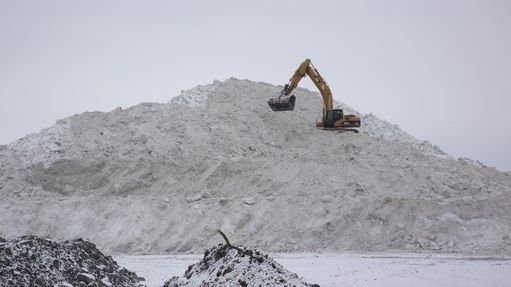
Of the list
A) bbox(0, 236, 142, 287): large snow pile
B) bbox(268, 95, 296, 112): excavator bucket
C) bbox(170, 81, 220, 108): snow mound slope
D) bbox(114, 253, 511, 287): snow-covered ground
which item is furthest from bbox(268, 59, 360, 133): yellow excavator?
bbox(0, 236, 142, 287): large snow pile

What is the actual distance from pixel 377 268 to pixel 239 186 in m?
8.81

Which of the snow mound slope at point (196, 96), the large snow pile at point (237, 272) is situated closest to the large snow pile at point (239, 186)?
the snow mound slope at point (196, 96)

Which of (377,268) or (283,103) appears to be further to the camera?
(283,103)

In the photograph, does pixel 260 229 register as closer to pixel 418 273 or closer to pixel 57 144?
pixel 418 273

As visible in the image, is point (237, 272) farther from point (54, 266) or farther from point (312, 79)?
point (312, 79)

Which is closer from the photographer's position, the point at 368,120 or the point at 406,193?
the point at 406,193

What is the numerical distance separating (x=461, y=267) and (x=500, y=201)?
18.6 feet

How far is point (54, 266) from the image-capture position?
42.9 ft

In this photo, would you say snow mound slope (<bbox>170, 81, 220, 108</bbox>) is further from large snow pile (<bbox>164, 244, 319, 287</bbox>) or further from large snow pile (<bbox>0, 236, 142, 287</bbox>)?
large snow pile (<bbox>164, 244, 319, 287</bbox>)

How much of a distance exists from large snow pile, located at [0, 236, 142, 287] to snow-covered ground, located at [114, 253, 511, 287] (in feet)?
4.45

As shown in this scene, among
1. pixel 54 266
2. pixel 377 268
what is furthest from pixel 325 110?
pixel 54 266

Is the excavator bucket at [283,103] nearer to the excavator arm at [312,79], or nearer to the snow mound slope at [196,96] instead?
the excavator arm at [312,79]

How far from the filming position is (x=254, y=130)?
2936 cm

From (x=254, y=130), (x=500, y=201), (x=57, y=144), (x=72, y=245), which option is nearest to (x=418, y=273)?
(x=500, y=201)
